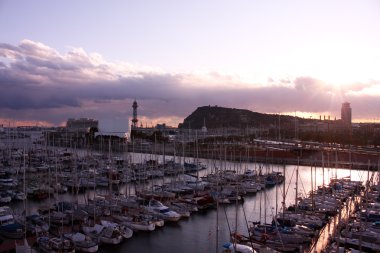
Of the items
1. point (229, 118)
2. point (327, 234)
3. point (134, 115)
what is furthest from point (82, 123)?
point (327, 234)

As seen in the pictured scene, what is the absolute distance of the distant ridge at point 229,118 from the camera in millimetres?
126625

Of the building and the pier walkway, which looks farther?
the building

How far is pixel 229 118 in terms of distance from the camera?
13212 centimetres

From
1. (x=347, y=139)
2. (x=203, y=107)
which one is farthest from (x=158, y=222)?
(x=203, y=107)

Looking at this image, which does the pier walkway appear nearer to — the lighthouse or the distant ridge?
the lighthouse

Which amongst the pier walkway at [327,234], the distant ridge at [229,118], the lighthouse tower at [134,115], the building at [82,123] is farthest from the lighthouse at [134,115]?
the pier walkway at [327,234]

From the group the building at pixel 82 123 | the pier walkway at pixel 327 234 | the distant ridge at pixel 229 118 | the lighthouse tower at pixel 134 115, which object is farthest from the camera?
the distant ridge at pixel 229 118

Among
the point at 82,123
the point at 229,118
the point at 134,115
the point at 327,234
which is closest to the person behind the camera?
the point at 327,234

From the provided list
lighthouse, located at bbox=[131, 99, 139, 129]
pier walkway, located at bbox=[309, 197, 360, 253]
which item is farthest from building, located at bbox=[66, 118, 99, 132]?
pier walkway, located at bbox=[309, 197, 360, 253]

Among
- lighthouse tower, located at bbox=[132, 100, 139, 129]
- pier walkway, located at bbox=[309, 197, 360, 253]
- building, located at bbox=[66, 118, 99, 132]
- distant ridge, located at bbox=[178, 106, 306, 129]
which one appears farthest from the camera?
distant ridge, located at bbox=[178, 106, 306, 129]

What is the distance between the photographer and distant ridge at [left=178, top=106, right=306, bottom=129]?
12662 cm

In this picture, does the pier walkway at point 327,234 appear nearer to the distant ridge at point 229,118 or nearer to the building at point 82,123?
the building at point 82,123

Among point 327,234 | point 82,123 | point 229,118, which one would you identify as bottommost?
point 327,234

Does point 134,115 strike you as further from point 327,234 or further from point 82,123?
point 327,234
